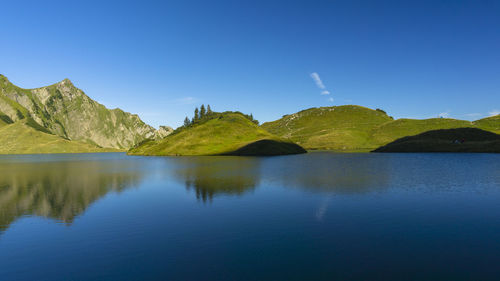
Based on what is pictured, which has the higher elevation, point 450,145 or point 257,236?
point 450,145

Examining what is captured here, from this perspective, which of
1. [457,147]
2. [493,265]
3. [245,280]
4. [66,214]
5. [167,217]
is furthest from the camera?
[457,147]

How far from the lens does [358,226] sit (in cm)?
2412

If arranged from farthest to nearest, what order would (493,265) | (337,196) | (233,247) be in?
(337,196) < (233,247) < (493,265)

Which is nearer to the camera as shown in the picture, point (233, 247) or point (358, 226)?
point (233, 247)

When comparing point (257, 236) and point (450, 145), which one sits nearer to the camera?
point (257, 236)

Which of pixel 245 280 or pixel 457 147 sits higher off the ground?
pixel 457 147

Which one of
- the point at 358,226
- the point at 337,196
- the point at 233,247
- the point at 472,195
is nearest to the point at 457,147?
the point at 472,195

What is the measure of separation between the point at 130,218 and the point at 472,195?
47304 millimetres

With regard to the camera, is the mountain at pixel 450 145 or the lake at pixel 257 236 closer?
the lake at pixel 257 236

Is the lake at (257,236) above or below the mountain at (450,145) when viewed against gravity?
below

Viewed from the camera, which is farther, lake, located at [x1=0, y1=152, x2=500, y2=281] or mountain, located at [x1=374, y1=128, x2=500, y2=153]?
mountain, located at [x1=374, y1=128, x2=500, y2=153]

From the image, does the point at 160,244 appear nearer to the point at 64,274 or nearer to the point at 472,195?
the point at 64,274

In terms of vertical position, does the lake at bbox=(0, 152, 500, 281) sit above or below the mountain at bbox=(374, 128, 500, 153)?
below

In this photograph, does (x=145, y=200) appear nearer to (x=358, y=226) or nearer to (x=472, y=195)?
(x=358, y=226)
